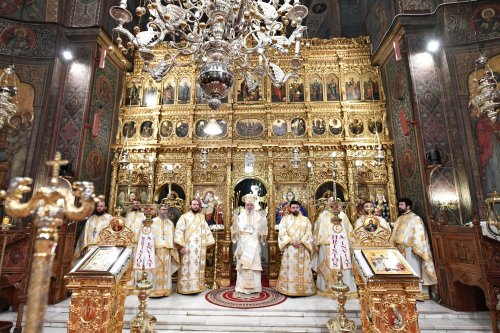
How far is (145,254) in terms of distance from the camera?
461 centimetres

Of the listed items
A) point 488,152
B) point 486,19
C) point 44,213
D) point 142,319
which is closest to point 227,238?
point 142,319

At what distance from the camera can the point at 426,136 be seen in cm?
676

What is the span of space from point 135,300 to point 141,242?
6.91 ft

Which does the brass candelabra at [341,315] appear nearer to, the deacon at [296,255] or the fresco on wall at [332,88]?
the deacon at [296,255]

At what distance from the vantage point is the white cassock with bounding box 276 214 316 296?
6.43 metres

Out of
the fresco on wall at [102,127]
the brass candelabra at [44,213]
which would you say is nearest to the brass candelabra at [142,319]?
the brass candelabra at [44,213]

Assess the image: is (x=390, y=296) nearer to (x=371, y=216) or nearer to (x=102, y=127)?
(x=371, y=216)

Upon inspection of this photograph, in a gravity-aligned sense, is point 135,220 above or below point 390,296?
above

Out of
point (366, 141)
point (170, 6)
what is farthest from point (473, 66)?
point (170, 6)

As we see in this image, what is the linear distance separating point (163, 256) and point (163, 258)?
5 centimetres

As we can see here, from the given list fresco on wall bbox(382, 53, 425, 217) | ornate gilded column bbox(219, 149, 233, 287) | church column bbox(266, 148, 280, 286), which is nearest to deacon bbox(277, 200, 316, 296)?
church column bbox(266, 148, 280, 286)

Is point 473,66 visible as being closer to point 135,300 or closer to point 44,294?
point 44,294

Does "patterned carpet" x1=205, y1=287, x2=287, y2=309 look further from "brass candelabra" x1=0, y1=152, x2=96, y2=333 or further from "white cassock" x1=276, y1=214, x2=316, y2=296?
"brass candelabra" x1=0, y1=152, x2=96, y2=333

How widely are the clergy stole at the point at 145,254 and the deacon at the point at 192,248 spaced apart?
206cm
